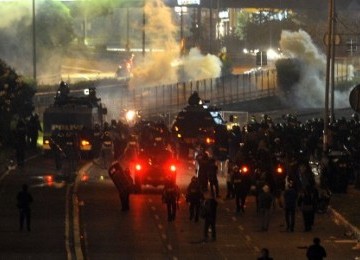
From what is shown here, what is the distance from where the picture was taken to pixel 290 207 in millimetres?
32312

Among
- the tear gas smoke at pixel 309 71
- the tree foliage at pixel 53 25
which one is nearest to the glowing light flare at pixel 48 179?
the tear gas smoke at pixel 309 71

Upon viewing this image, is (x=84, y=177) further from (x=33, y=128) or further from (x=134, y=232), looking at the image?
(x=134, y=232)

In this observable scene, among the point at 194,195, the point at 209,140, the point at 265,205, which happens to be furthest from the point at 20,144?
the point at 265,205

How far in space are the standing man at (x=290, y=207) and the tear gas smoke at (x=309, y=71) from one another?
51.1m

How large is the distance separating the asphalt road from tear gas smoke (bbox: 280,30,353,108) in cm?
4648

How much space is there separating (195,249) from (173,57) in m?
73.6

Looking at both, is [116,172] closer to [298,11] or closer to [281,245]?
[281,245]

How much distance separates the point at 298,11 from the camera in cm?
12781

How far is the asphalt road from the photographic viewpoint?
29.0m

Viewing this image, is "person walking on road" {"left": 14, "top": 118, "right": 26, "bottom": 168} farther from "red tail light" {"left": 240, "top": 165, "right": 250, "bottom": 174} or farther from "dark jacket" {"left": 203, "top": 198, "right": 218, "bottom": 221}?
"dark jacket" {"left": 203, "top": 198, "right": 218, "bottom": 221}

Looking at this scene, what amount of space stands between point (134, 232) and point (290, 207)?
11.5 feet

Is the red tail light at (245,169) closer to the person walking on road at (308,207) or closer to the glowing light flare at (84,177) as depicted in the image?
the person walking on road at (308,207)

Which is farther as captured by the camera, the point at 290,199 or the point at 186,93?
the point at 186,93

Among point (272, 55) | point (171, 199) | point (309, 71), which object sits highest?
point (272, 55)
